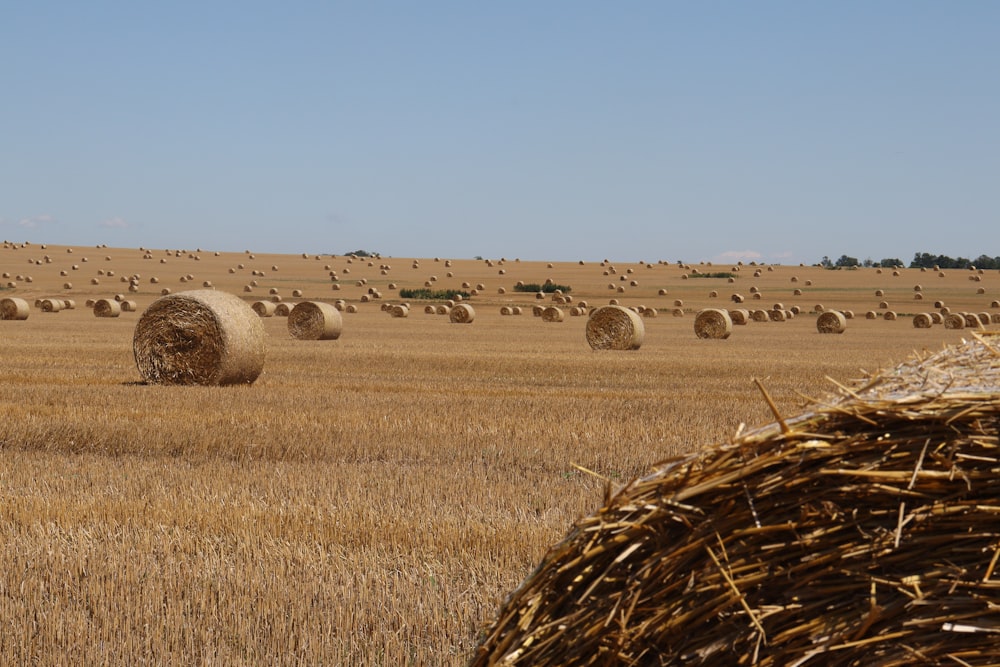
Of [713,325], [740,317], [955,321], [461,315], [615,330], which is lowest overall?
[615,330]

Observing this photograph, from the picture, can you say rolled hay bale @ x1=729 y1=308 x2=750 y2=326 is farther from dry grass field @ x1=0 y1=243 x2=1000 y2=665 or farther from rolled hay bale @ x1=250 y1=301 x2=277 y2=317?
rolled hay bale @ x1=250 y1=301 x2=277 y2=317

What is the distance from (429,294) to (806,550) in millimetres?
56153

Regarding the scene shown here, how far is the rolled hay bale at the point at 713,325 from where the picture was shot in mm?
30625

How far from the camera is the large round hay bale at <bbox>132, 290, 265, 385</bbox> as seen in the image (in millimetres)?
16047

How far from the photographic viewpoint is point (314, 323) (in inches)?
1102

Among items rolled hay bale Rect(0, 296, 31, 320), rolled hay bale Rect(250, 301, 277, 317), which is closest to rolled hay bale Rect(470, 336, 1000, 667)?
rolled hay bale Rect(0, 296, 31, 320)

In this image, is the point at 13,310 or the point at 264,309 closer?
the point at 13,310

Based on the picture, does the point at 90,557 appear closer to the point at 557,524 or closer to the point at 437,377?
the point at 557,524

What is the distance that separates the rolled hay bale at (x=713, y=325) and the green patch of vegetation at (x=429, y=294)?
A: 92.6ft

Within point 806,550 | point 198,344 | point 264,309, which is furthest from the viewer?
point 264,309

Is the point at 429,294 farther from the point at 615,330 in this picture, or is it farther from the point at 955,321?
the point at 615,330

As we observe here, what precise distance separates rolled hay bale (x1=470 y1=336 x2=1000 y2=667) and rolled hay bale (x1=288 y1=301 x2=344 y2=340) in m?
24.9

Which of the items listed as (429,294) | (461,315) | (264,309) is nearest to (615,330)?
(461,315)

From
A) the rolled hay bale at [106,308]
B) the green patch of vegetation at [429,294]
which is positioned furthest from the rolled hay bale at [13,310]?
the green patch of vegetation at [429,294]
